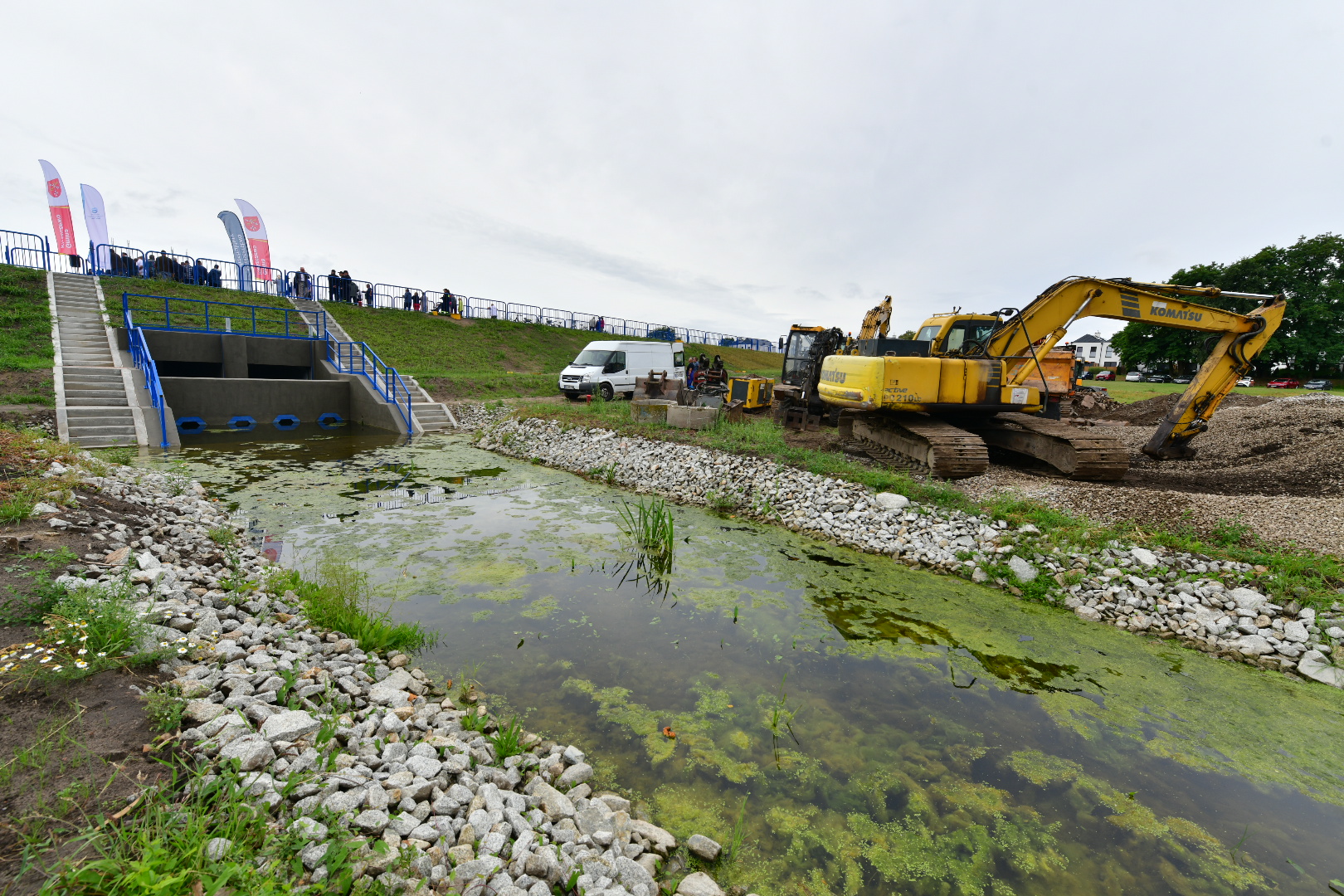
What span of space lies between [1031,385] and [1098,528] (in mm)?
3783

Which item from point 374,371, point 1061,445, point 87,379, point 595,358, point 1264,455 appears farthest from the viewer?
point 595,358

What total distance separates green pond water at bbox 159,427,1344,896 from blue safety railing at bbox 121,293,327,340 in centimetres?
1574

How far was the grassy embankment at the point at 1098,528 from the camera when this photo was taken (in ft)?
17.3

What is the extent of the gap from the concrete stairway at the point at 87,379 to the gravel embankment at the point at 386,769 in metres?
10.3

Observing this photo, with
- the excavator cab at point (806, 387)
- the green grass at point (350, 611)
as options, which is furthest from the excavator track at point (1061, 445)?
the green grass at point (350, 611)

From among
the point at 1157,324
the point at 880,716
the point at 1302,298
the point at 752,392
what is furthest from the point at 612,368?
the point at 1302,298

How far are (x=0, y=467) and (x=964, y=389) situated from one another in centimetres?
1196

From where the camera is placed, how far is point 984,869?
114 inches

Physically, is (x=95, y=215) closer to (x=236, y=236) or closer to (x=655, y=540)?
(x=236, y=236)

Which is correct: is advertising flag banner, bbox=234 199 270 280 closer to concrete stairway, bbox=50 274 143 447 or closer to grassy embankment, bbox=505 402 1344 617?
concrete stairway, bbox=50 274 143 447

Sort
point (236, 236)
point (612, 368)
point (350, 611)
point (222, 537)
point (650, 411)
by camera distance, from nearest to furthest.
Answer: point (350, 611)
point (222, 537)
point (650, 411)
point (612, 368)
point (236, 236)

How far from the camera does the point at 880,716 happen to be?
13.4 ft

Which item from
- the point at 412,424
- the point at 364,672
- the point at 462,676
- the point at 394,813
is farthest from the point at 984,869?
the point at 412,424

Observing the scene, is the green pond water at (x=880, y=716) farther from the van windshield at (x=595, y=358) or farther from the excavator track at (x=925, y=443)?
the van windshield at (x=595, y=358)
